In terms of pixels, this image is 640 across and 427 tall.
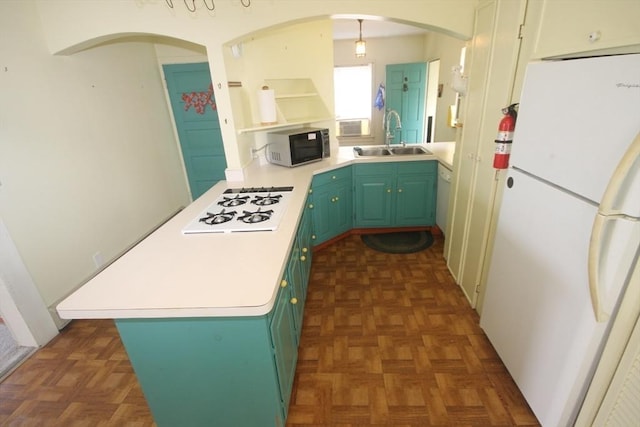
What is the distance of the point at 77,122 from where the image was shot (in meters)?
2.56

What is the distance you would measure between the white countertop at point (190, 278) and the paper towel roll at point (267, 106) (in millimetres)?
1245

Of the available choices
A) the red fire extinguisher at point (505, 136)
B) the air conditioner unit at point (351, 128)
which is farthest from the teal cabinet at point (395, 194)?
the air conditioner unit at point (351, 128)

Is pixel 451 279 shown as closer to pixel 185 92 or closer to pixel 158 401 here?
pixel 158 401

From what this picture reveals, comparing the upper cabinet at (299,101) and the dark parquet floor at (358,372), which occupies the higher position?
the upper cabinet at (299,101)

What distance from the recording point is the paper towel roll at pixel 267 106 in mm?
2594

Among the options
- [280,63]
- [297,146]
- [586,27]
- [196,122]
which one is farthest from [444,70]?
[586,27]

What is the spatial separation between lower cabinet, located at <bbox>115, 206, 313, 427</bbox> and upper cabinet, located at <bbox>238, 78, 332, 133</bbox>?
222 cm

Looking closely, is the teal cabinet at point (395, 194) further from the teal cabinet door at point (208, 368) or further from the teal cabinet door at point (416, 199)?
the teal cabinet door at point (208, 368)

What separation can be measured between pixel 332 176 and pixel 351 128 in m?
4.08

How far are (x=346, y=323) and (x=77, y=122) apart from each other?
8.96ft

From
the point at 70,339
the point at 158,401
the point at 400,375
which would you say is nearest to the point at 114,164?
the point at 70,339

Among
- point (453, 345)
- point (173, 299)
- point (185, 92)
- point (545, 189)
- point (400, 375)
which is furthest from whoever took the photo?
point (185, 92)

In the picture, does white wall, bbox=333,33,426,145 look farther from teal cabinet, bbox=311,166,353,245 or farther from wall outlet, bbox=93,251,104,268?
wall outlet, bbox=93,251,104,268

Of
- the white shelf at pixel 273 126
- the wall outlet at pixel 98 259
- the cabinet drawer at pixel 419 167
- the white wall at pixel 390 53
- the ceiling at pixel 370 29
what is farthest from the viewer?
the white wall at pixel 390 53
